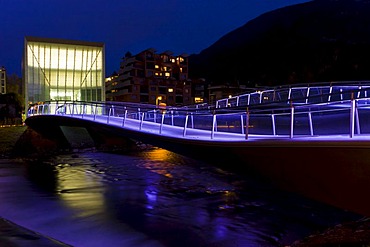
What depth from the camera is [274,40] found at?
145875 millimetres

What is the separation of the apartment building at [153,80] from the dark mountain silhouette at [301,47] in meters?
19.4

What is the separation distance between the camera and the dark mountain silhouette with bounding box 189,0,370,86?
93938mm

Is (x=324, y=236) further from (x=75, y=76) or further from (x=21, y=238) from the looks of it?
(x=75, y=76)

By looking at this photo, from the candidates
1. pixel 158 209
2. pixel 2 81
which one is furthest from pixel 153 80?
pixel 158 209

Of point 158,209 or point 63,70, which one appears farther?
point 63,70

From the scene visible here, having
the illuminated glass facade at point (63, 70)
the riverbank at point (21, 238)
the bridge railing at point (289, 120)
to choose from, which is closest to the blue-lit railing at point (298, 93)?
the bridge railing at point (289, 120)

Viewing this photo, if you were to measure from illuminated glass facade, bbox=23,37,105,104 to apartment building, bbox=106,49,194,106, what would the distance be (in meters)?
13.7

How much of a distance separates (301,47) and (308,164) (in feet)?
422

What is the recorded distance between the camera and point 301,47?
13100 centimetres

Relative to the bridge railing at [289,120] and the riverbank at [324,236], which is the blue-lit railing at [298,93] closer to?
the bridge railing at [289,120]

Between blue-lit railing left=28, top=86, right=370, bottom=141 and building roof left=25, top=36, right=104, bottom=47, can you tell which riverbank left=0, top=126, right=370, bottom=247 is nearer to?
blue-lit railing left=28, top=86, right=370, bottom=141

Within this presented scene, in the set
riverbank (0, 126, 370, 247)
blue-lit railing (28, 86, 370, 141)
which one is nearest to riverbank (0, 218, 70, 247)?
riverbank (0, 126, 370, 247)

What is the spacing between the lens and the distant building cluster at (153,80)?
72.3 meters

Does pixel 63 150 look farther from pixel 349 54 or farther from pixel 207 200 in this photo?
pixel 349 54
